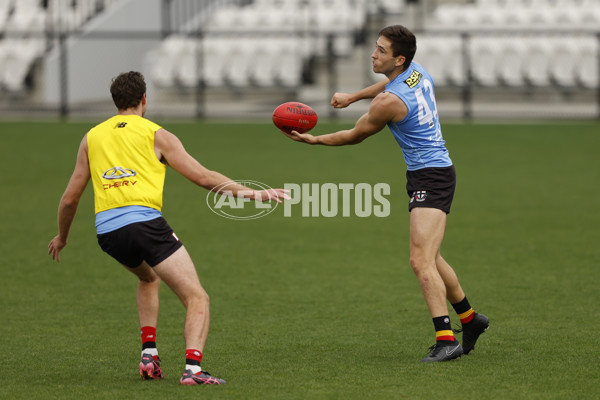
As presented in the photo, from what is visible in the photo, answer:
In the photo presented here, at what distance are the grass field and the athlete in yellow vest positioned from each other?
47cm

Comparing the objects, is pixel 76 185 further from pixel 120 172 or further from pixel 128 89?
pixel 128 89

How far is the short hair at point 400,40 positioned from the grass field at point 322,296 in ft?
6.16

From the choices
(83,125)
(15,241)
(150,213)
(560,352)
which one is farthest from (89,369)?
(83,125)

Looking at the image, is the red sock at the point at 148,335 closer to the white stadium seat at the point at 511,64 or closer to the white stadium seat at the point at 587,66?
the white stadium seat at the point at 587,66

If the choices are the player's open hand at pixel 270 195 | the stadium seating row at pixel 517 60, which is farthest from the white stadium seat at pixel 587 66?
the player's open hand at pixel 270 195

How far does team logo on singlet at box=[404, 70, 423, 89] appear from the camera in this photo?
585cm

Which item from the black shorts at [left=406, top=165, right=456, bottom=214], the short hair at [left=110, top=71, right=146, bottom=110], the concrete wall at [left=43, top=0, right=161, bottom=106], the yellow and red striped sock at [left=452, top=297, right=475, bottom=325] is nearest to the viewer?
the short hair at [left=110, top=71, right=146, bottom=110]

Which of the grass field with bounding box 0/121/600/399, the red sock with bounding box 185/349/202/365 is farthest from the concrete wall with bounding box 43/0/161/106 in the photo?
the red sock with bounding box 185/349/202/365

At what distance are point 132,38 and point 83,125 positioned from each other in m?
4.32

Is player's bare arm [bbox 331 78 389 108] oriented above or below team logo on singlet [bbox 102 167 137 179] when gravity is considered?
above

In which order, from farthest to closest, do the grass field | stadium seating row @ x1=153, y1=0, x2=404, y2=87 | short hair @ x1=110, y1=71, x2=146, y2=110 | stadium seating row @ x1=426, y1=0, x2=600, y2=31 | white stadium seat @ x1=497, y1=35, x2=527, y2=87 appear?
stadium seating row @ x1=153, y1=0, x2=404, y2=87 < stadium seating row @ x1=426, y1=0, x2=600, y2=31 < white stadium seat @ x1=497, y1=35, x2=527, y2=87 < the grass field < short hair @ x1=110, y1=71, x2=146, y2=110

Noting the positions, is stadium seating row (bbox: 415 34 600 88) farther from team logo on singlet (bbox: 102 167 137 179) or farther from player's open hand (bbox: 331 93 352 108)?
team logo on singlet (bbox: 102 167 137 179)

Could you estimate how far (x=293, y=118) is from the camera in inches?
250

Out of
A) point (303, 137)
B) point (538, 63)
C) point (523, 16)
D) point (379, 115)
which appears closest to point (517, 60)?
point (538, 63)
